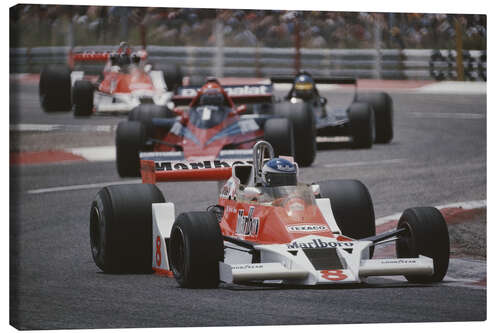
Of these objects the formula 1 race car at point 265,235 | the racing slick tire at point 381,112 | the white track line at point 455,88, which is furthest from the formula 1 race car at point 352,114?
the formula 1 race car at point 265,235

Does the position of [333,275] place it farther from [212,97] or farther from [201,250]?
[212,97]

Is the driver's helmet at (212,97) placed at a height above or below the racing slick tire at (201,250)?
above

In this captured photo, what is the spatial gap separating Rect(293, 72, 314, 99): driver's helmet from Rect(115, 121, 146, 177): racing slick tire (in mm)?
5155

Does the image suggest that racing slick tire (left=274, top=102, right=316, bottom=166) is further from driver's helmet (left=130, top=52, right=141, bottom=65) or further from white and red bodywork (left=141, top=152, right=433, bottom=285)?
white and red bodywork (left=141, top=152, right=433, bottom=285)

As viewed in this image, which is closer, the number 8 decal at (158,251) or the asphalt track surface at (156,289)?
the asphalt track surface at (156,289)

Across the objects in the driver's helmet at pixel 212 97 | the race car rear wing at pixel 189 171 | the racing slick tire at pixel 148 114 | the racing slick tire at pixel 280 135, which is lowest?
the race car rear wing at pixel 189 171

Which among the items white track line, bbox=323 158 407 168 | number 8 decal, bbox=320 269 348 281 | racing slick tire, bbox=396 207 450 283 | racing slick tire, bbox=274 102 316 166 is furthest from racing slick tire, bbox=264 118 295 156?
number 8 decal, bbox=320 269 348 281

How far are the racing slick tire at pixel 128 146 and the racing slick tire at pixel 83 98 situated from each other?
48 cm

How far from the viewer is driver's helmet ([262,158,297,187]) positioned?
39.0 feet

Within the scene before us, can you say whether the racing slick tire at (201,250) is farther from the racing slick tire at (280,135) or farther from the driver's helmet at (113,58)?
the racing slick tire at (280,135)

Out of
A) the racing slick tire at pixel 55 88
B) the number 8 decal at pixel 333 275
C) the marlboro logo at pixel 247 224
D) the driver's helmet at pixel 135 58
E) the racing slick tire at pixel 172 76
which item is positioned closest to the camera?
the number 8 decal at pixel 333 275

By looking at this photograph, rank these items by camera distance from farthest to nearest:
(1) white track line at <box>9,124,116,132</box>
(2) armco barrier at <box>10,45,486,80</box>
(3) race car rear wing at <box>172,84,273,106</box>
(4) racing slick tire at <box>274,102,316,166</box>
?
(3) race car rear wing at <box>172,84,273,106</box> < (4) racing slick tire at <box>274,102,316,166</box> < (2) armco barrier at <box>10,45,486,80</box> < (1) white track line at <box>9,124,116,132</box>

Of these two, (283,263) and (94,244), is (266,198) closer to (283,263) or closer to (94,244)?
(283,263)

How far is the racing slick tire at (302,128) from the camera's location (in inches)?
698
